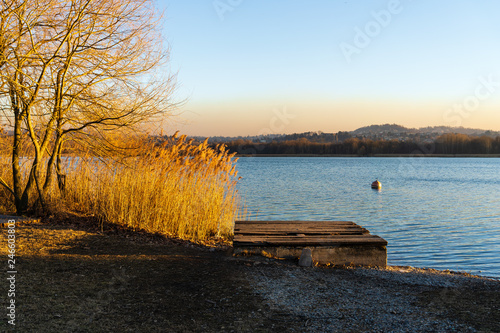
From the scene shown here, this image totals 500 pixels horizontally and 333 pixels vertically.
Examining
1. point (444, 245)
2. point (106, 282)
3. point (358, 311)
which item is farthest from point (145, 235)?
point (444, 245)

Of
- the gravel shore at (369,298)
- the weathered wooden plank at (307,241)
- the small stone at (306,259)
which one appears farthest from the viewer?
the weathered wooden plank at (307,241)

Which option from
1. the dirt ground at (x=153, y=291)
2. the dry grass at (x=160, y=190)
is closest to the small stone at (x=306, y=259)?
the dirt ground at (x=153, y=291)

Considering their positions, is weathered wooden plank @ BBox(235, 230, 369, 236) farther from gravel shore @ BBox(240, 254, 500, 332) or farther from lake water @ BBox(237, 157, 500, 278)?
lake water @ BBox(237, 157, 500, 278)

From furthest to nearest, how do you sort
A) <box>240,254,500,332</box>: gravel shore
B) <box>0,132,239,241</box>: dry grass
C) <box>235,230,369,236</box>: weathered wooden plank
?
<box>0,132,239,241</box>: dry grass
<box>235,230,369,236</box>: weathered wooden plank
<box>240,254,500,332</box>: gravel shore

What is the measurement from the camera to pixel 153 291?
484 cm

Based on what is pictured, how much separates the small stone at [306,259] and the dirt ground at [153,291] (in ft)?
0.47

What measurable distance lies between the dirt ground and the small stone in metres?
0.14

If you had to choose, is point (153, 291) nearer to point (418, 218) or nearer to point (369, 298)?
point (369, 298)

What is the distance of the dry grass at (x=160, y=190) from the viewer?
27.2 feet

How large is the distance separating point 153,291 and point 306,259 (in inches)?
98.5

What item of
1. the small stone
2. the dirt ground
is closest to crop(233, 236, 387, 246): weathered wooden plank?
the small stone

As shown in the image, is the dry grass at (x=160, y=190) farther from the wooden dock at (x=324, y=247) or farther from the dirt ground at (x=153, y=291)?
the wooden dock at (x=324, y=247)

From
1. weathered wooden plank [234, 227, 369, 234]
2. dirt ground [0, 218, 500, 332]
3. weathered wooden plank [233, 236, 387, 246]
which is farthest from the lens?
weathered wooden plank [234, 227, 369, 234]

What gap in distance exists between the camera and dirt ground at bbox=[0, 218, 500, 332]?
3.95 metres
